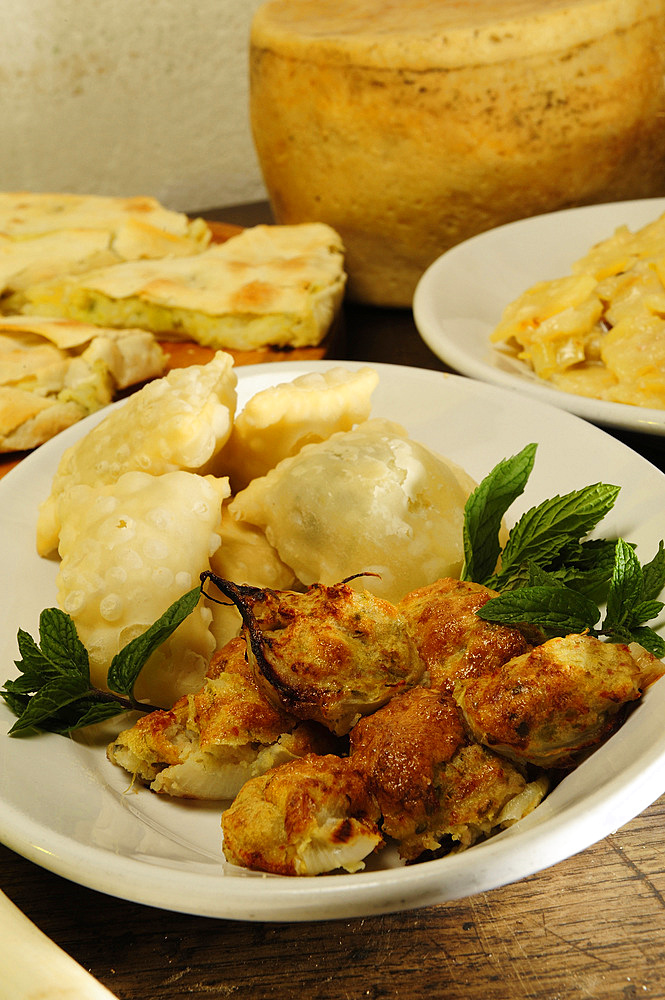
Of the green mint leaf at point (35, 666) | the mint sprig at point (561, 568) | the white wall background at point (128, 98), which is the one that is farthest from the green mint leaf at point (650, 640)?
the white wall background at point (128, 98)

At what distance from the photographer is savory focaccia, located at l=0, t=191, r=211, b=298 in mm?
1853

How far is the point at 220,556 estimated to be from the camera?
90 centimetres

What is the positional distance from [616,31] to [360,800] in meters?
1.43

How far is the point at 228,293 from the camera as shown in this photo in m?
1.65

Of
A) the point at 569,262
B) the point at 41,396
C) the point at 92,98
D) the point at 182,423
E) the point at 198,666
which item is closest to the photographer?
the point at 198,666

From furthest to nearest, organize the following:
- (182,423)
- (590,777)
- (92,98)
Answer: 1. (92,98)
2. (182,423)
3. (590,777)

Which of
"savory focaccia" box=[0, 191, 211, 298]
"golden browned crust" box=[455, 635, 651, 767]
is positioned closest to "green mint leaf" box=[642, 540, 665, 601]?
"golden browned crust" box=[455, 635, 651, 767]

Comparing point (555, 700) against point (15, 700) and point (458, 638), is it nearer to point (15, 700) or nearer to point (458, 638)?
point (458, 638)

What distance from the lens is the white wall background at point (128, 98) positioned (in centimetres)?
305

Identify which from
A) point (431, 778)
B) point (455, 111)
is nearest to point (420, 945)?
point (431, 778)

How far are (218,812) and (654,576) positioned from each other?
41cm

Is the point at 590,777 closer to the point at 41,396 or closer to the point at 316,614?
the point at 316,614

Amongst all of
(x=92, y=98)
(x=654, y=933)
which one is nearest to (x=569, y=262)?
(x=654, y=933)

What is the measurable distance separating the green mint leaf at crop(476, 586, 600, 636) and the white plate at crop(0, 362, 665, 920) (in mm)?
89
